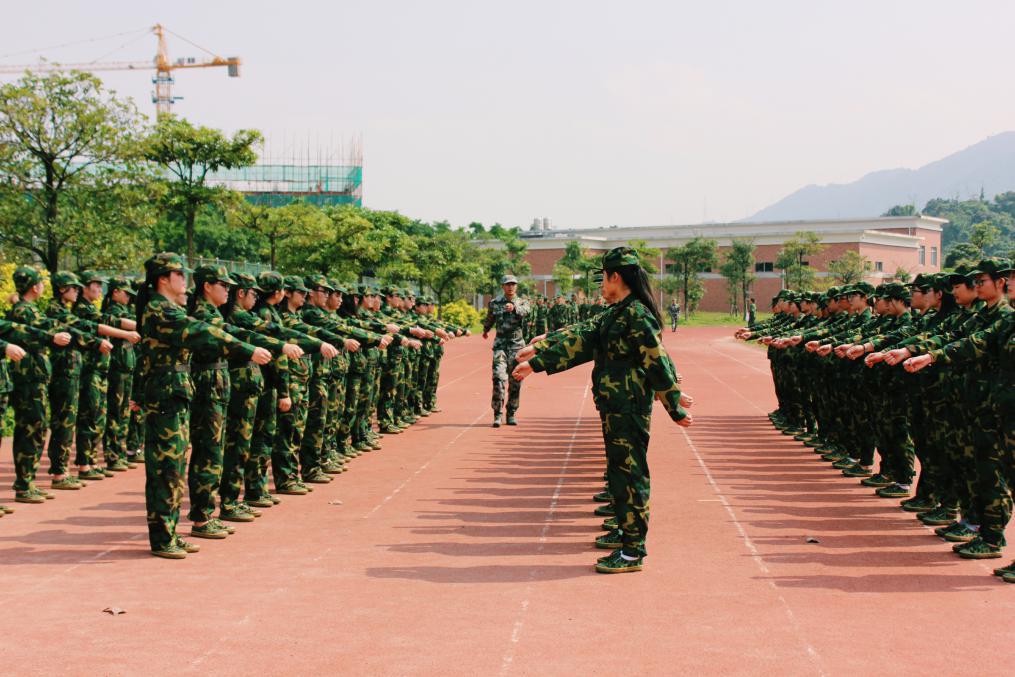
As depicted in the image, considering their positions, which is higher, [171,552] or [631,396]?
[631,396]

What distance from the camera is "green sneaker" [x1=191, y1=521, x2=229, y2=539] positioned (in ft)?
23.5

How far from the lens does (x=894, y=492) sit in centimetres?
884

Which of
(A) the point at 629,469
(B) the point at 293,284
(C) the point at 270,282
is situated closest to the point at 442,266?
(B) the point at 293,284

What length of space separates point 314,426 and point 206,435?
250 centimetres

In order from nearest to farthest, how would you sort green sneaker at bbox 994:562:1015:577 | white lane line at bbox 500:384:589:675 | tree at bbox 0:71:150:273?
white lane line at bbox 500:384:589:675 → green sneaker at bbox 994:562:1015:577 → tree at bbox 0:71:150:273

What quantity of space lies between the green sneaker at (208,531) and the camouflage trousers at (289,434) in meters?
1.72

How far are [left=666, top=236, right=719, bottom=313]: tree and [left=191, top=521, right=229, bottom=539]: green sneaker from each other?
60505 mm

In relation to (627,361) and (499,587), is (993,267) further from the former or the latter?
(499,587)

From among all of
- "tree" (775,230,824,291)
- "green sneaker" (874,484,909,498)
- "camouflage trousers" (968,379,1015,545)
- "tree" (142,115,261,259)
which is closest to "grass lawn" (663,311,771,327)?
"tree" (775,230,824,291)

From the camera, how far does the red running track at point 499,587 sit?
15.3 feet

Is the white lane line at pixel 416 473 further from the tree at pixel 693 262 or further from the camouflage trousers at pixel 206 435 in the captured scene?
the tree at pixel 693 262

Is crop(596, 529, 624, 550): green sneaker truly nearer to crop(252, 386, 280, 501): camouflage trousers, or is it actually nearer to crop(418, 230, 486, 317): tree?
crop(252, 386, 280, 501): camouflage trousers

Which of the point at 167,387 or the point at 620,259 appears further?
the point at 167,387

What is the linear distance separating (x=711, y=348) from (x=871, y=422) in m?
27.4
